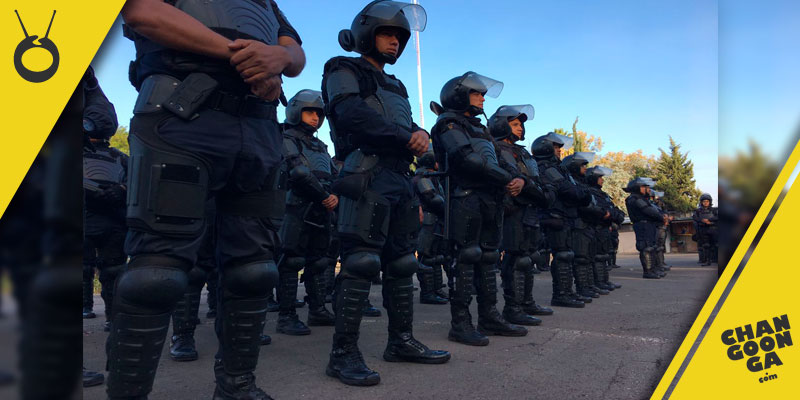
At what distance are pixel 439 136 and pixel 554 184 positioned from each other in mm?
2517

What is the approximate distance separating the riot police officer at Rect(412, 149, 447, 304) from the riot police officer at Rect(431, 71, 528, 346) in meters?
2.27

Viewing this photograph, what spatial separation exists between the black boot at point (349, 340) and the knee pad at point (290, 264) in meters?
1.97

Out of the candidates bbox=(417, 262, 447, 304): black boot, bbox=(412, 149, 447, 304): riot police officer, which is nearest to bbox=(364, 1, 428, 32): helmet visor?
bbox=(412, 149, 447, 304): riot police officer

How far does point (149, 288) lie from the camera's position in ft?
5.22

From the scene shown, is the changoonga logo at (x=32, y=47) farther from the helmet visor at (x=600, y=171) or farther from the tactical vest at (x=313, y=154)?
the helmet visor at (x=600, y=171)

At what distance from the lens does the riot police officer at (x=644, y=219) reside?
10.1 meters

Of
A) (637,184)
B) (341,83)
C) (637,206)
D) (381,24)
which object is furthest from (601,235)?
(341,83)

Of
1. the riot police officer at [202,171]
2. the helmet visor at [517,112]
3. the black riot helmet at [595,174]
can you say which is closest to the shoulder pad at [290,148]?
the helmet visor at [517,112]

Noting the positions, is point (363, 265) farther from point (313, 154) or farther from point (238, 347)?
point (313, 154)

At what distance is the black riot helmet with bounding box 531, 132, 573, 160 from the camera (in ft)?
20.6

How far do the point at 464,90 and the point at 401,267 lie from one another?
1797 mm

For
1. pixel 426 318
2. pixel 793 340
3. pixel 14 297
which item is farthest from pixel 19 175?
pixel 426 318

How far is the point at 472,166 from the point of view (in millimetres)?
3787

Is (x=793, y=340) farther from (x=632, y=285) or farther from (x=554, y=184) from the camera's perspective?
(x=632, y=285)
